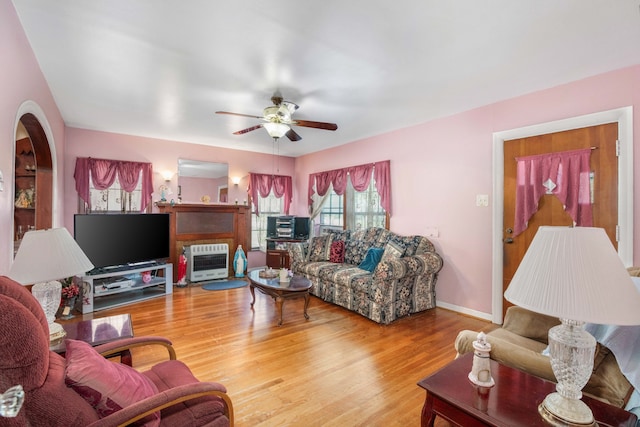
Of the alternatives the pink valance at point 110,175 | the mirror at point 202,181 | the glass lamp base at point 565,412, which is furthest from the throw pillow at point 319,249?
the glass lamp base at point 565,412

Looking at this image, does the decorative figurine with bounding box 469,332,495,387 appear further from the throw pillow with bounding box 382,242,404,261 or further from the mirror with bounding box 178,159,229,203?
the mirror with bounding box 178,159,229,203

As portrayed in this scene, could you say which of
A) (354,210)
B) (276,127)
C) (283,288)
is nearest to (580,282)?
(283,288)

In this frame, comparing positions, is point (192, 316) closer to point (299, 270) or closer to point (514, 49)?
point (299, 270)

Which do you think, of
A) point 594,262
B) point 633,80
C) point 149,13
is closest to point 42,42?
point 149,13

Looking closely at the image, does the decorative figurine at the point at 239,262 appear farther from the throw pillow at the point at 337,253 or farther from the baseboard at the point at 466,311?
the baseboard at the point at 466,311

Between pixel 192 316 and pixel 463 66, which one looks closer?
pixel 463 66

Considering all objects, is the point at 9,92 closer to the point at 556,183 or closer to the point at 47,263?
the point at 47,263

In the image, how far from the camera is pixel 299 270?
4734 millimetres

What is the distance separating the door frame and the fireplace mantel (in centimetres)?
437

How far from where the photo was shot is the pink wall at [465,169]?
2785 millimetres

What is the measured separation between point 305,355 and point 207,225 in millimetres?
3692

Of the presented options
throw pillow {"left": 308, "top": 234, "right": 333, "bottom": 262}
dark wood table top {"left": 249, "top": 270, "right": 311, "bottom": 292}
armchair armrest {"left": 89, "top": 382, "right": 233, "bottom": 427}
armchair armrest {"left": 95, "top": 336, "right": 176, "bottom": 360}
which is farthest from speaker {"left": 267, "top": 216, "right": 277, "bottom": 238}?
armchair armrest {"left": 89, "top": 382, "right": 233, "bottom": 427}

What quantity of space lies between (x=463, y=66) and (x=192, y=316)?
12.9ft

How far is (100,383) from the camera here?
3.67ft
